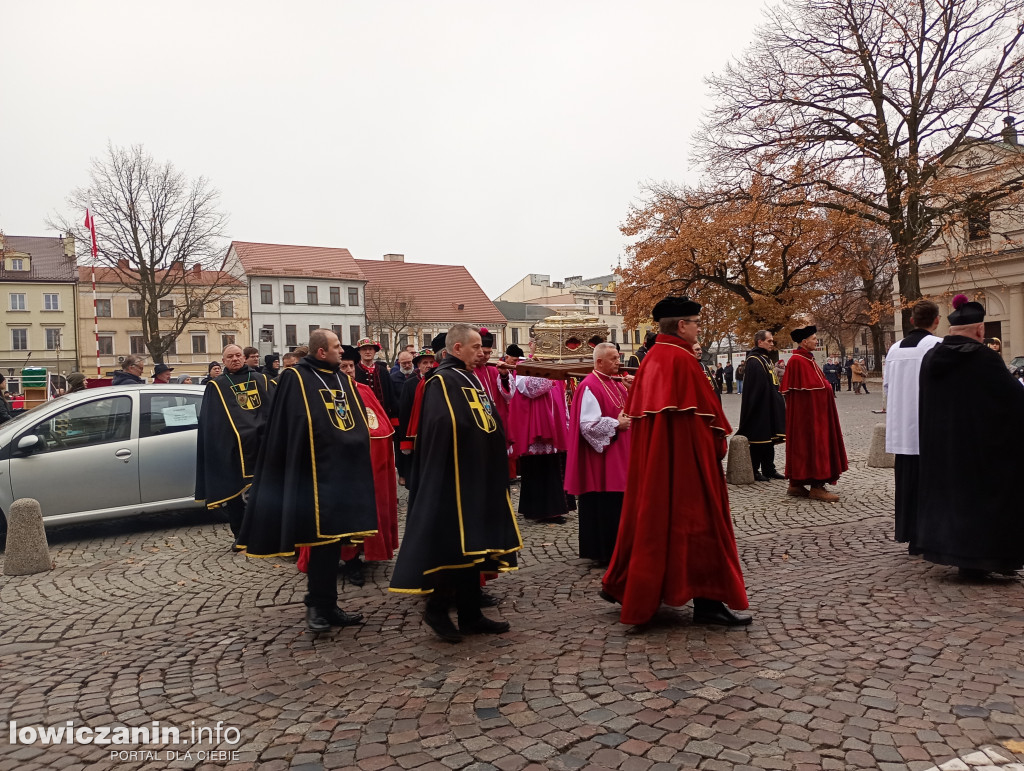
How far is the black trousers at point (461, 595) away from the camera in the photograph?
4.77 meters

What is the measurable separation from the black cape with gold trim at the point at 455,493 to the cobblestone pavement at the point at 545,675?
20.2 inches

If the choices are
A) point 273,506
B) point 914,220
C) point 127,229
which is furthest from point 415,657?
point 127,229

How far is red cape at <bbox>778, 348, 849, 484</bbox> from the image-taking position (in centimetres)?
923

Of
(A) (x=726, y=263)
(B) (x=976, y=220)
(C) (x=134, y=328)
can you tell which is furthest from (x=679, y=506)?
(C) (x=134, y=328)

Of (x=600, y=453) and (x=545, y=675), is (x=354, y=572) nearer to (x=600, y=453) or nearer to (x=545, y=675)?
(x=600, y=453)

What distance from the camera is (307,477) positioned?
4922mm

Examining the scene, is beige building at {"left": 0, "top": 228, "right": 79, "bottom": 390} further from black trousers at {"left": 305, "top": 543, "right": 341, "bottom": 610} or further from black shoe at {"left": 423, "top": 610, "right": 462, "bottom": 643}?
black shoe at {"left": 423, "top": 610, "right": 462, "bottom": 643}

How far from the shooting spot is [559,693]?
384 cm

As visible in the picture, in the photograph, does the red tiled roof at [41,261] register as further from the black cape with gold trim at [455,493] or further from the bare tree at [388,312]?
the black cape with gold trim at [455,493]

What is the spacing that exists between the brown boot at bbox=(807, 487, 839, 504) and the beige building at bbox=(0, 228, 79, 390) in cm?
5571

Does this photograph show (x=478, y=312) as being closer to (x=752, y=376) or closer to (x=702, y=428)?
(x=752, y=376)

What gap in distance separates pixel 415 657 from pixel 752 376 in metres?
8.14

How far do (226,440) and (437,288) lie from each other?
199ft

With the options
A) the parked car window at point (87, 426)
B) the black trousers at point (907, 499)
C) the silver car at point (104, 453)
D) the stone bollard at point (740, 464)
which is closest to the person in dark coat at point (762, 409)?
the stone bollard at point (740, 464)
